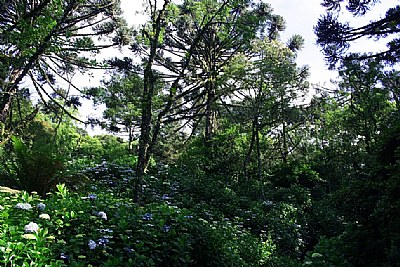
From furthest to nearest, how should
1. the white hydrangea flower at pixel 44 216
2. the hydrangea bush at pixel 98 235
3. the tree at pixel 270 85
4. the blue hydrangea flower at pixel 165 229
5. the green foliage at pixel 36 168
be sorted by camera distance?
the tree at pixel 270 85
the green foliage at pixel 36 168
the blue hydrangea flower at pixel 165 229
the white hydrangea flower at pixel 44 216
the hydrangea bush at pixel 98 235

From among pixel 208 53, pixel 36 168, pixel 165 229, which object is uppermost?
pixel 208 53

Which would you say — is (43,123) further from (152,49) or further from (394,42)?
(394,42)

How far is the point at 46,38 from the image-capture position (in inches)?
227

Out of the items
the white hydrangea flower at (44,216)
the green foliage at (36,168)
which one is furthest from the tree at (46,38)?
the white hydrangea flower at (44,216)

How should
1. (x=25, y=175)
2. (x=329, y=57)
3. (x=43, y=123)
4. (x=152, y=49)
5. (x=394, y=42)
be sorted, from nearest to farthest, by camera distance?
(x=25, y=175)
(x=152, y=49)
(x=394, y=42)
(x=329, y=57)
(x=43, y=123)

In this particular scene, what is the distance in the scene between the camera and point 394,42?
21.9ft

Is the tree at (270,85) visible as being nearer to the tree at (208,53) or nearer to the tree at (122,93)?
the tree at (208,53)

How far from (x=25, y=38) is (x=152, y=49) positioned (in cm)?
182

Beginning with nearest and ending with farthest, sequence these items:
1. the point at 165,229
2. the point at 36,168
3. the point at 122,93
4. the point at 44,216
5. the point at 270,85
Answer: the point at 44,216 → the point at 165,229 → the point at 36,168 → the point at 270,85 → the point at 122,93

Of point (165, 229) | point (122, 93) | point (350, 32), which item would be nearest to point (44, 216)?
point (165, 229)

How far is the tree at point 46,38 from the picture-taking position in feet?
17.5

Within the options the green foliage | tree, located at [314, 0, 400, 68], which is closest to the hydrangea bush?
the green foliage

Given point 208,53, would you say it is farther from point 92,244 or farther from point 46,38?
point 92,244

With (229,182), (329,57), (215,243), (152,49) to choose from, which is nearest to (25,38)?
(152,49)
